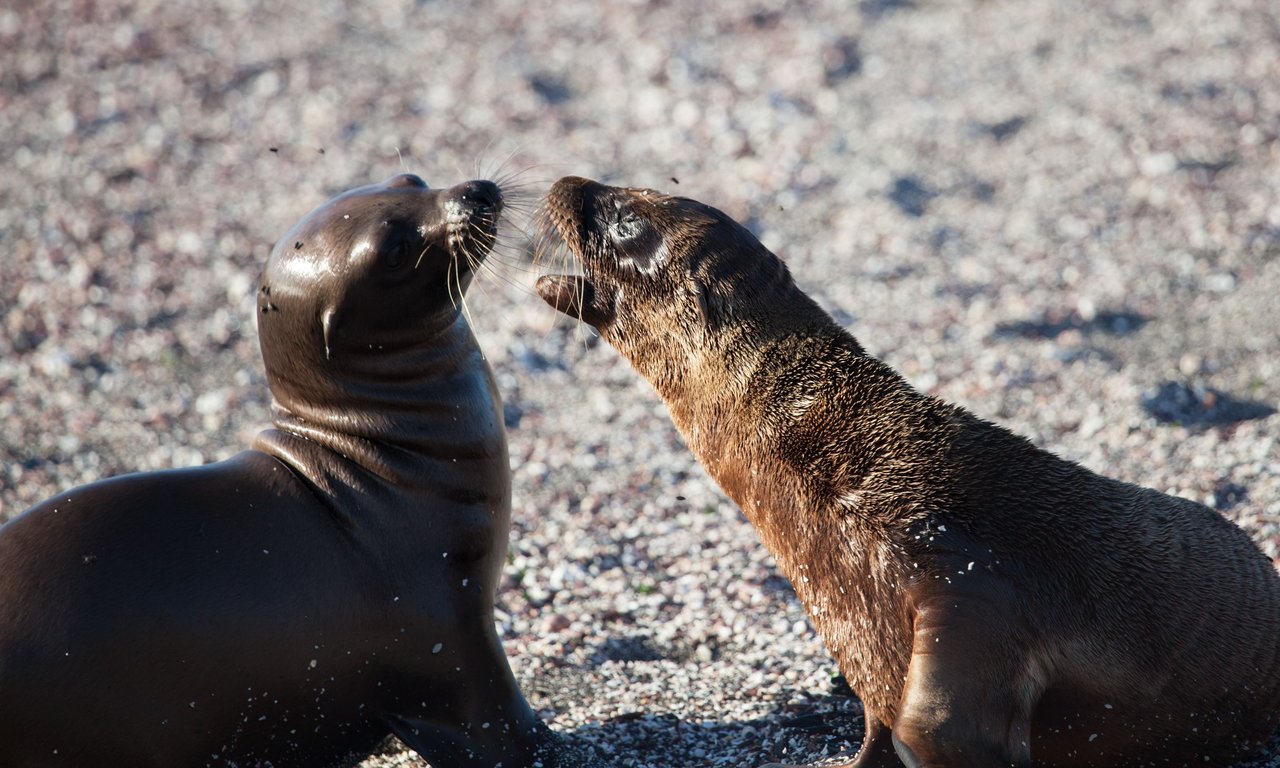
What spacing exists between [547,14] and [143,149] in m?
3.80

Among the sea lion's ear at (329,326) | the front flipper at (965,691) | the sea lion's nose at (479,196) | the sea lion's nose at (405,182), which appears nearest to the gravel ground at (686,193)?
the sea lion's nose at (405,182)

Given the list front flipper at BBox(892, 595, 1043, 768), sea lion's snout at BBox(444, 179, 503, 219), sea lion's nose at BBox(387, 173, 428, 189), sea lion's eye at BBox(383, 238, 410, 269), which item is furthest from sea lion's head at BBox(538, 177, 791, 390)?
front flipper at BBox(892, 595, 1043, 768)

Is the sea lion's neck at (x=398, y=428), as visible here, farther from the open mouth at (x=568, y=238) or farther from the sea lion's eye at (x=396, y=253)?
the open mouth at (x=568, y=238)

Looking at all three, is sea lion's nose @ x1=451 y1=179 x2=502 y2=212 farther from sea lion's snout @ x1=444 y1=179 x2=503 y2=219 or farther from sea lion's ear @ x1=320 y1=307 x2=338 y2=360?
sea lion's ear @ x1=320 y1=307 x2=338 y2=360

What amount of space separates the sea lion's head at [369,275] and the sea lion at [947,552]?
364 millimetres

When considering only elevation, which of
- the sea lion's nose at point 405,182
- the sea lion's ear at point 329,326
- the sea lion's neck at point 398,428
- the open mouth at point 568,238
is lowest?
the sea lion's neck at point 398,428

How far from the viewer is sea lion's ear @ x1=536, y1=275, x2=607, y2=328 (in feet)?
16.3

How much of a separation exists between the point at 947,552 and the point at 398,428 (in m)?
1.95

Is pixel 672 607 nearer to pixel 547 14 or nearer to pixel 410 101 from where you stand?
pixel 410 101

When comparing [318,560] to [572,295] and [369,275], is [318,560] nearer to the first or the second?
[369,275]

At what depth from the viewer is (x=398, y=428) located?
4.99m

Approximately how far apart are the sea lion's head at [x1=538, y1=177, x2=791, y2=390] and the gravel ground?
0.72m

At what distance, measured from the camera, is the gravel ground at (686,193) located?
607 cm

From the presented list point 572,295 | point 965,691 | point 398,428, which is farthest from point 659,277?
point 965,691
